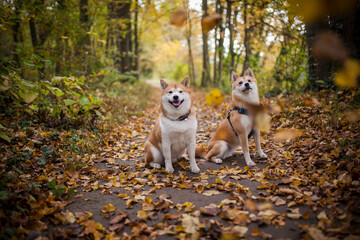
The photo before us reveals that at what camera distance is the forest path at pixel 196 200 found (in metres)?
2.32

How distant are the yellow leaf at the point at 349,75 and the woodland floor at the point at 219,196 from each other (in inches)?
22.1

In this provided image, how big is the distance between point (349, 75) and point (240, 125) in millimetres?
2870

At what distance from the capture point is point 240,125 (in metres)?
3.90

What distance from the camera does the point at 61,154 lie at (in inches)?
161

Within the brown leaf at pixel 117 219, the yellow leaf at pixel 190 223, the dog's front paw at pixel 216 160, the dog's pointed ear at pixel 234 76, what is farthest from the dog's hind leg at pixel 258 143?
the brown leaf at pixel 117 219

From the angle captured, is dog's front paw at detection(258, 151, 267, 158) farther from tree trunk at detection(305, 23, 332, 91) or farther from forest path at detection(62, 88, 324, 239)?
tree trunk at detection(305, 23, 332, 91)

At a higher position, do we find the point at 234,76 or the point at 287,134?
the point at 234,76

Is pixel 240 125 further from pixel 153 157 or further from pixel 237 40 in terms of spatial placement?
pixel 237 40

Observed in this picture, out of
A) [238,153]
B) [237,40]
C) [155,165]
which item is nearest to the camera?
[155,165]

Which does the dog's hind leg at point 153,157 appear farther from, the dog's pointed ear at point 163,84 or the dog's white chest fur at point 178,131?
the dog's pointed ear at point 163,84

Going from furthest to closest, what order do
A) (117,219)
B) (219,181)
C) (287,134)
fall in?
(287,134)
(219,181)
(117,219)

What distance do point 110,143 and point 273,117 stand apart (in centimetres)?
409

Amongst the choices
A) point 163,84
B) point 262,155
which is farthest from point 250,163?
point 163,84

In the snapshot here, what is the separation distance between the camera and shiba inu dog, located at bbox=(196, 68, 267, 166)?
154 inches
